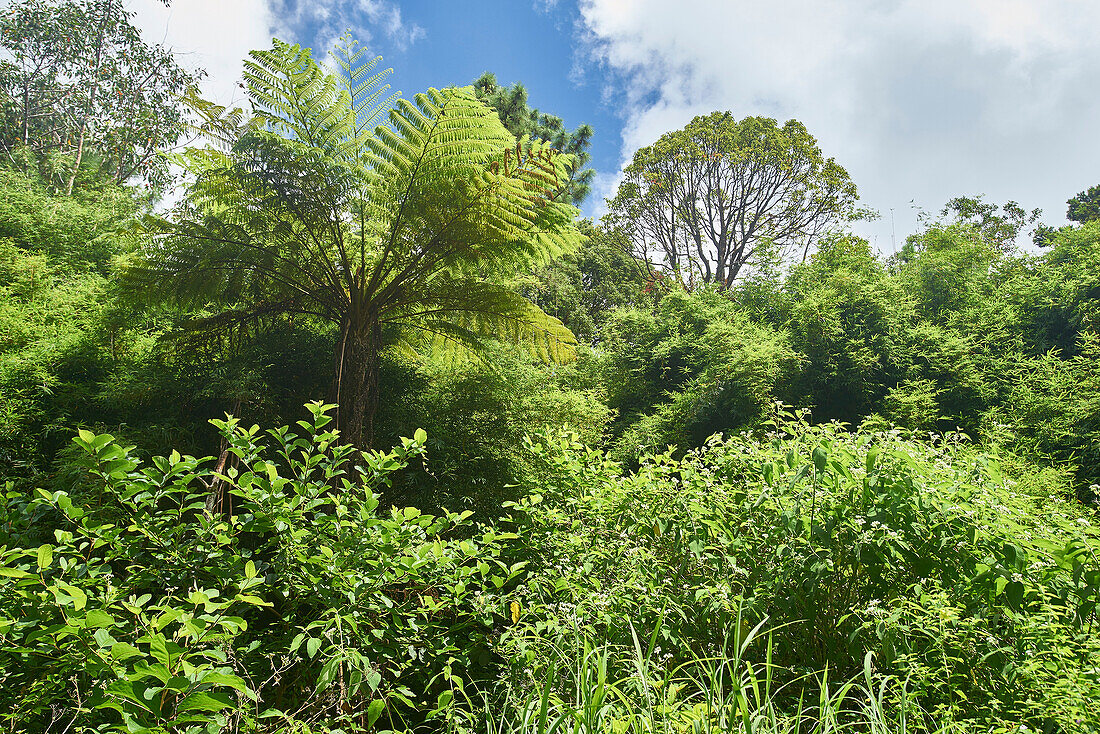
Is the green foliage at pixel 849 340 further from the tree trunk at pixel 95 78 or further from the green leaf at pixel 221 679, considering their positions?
the tree trunk at pixel 95 78

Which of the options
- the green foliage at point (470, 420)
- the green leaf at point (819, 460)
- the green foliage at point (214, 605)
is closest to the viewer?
the green foliage at point (214, 605)

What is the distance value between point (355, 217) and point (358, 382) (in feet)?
4.75

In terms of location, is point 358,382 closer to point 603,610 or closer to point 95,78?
point 603,610

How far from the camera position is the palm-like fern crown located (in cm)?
376

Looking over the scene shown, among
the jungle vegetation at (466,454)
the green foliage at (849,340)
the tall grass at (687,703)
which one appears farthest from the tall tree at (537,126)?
the tall grass at (687,703)

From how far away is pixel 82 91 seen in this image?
1038 cm

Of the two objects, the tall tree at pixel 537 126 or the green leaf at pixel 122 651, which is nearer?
the green leaf at pixel 122 651

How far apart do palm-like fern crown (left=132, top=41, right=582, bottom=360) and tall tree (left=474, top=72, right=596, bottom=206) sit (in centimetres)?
524

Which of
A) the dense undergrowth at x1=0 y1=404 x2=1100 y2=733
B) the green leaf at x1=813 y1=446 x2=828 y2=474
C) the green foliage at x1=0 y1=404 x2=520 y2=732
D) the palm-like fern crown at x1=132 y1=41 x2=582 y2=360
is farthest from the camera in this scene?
the palm-like fern crown at x1=132 y1=41 x2=582 y2=360

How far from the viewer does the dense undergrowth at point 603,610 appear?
124cm

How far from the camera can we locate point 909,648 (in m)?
1.48

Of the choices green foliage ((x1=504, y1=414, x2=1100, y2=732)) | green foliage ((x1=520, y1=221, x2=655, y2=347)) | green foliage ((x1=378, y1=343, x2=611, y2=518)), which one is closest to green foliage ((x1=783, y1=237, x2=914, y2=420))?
green foliage ((x1=378, y1=343, x2=611, y2=518))

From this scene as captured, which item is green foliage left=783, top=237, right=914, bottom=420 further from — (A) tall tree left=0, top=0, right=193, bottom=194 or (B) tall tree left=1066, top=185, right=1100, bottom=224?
(B) tall tree left=1066, top=185, right=1100, bottom=224

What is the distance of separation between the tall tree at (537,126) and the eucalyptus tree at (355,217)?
5250mm
